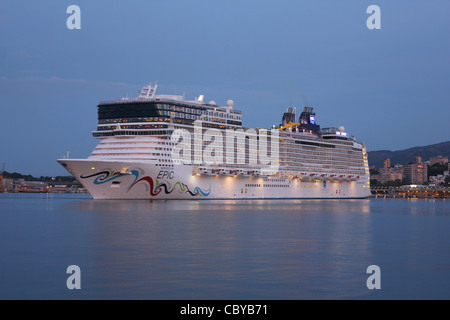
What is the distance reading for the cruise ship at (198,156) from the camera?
74062 mm

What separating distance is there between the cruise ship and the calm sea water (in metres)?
32.3

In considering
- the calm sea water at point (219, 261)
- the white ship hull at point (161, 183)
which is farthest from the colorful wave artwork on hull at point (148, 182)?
the calm sea water at point (219, 261)

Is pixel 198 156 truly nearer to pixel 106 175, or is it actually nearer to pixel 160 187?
pixel 160 187

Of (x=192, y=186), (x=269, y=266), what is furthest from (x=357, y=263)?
(x=192, y=186)

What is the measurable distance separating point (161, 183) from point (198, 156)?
32.2ft

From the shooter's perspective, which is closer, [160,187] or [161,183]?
[161,183]

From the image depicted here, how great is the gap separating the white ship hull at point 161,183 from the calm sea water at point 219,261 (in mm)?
29786

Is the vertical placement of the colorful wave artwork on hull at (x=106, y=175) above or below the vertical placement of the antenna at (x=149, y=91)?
below

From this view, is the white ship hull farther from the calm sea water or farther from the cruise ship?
the calm sea water

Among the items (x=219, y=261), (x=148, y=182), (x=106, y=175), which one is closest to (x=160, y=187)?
(x=148, y=182)

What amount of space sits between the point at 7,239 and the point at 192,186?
49350 millimetres

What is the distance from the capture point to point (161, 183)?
75.5 metres

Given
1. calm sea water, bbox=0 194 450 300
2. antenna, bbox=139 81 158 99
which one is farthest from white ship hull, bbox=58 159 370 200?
calm sea water, bbox=0 194 450 300

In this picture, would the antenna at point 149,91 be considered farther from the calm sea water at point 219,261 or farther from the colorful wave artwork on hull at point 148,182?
the calm sea water at point 219,261
